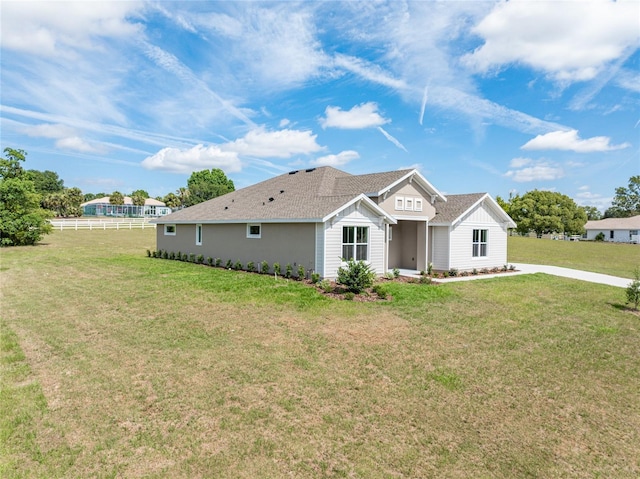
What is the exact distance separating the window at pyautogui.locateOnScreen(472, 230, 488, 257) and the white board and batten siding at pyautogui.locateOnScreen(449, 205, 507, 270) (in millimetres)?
208

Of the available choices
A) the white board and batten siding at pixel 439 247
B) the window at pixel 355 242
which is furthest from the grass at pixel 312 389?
the white board and batten siding at pixel 439 247

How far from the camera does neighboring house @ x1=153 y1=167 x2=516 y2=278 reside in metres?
15.5

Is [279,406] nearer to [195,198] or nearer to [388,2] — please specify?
[388,2]

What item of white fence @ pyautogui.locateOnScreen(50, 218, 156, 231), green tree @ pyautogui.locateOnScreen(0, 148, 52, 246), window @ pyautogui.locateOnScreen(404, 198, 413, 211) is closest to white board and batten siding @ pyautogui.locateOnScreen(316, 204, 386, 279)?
window @ pyautogui.locateOnScreen(404, 198, 413, 211)

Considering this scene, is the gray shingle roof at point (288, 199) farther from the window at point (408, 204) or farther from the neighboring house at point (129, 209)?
the neighboring house at point (129, 209)

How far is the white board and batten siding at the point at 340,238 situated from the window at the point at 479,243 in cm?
638

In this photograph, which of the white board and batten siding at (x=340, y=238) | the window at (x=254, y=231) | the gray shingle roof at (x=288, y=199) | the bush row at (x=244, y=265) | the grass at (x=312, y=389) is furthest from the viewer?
the window at (x=254, y=231)

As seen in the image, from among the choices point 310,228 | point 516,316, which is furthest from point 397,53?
point 516,316

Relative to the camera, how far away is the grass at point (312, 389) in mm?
4301

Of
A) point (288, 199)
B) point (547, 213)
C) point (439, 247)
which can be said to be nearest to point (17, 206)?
point (288, 199)

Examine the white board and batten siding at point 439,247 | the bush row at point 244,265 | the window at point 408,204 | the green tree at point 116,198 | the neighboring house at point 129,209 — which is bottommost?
the bush row at point 244,265

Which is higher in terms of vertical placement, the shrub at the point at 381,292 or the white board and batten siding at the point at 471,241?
the white board and batten siding at the point at 471,241

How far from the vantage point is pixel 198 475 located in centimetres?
393

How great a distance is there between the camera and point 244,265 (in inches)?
731
